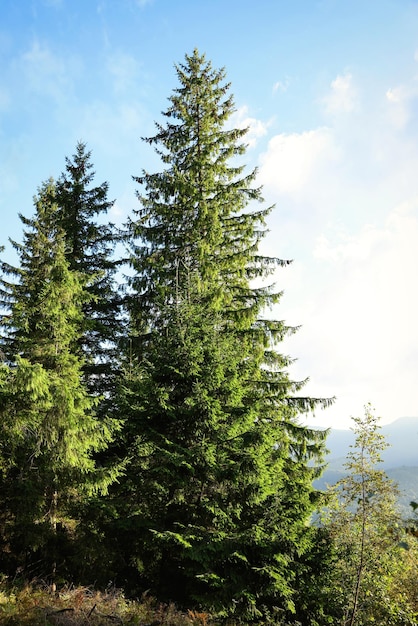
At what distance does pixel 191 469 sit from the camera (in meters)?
9.46

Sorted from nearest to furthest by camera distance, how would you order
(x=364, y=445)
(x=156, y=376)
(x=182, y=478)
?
1. (x=182, y=478)
2. (x=156, y=376)
3. (x=364, y=445)

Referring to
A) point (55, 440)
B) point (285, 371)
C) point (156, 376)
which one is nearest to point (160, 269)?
point (156, 376)

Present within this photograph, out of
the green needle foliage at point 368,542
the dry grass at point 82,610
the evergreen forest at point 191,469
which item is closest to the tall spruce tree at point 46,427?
the evergreen forest at point 191,469

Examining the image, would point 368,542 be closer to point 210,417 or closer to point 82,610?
point 210,417

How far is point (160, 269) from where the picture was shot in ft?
49.4

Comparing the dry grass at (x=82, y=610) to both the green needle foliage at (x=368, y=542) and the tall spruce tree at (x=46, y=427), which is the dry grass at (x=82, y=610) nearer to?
the tall spruce tree at (x=46, y=427)

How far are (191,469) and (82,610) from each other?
349cm

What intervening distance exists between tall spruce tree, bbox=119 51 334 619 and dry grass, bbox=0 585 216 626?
0.68 metres

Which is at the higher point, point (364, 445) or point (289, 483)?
point (364, 445)

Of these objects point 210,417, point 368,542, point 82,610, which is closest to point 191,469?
point 210,417

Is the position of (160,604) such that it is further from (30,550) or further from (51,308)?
(51,308)

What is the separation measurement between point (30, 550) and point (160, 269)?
9.97m

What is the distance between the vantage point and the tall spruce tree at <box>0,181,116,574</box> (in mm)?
9172

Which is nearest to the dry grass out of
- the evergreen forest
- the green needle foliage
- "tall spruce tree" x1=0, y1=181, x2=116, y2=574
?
the evergreen forest
